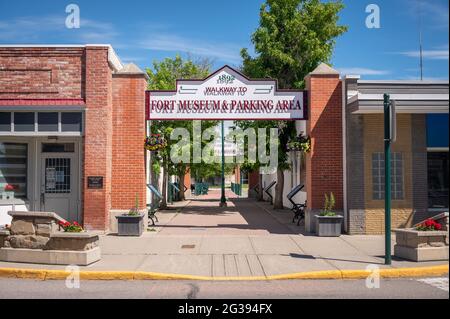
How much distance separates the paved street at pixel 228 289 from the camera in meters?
7.63

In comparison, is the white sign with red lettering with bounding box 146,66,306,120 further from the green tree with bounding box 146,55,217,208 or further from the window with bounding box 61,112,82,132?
the green tree with bounding box 146,55,217,208

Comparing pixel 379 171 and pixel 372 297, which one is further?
pixel 379 171

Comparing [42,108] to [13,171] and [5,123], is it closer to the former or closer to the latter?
[5,123]

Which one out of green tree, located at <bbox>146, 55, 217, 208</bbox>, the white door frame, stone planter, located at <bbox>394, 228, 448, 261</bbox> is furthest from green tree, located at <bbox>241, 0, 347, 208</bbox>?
stone planter, located at <bbox>394, 228, 448, 261</bbox>

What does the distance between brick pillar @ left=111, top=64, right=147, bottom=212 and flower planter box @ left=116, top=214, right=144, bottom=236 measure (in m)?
0.91

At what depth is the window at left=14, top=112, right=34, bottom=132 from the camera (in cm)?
1466

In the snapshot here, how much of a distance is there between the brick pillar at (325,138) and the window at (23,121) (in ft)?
27.7

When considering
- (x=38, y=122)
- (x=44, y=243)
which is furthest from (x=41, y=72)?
(x=44, y=243)

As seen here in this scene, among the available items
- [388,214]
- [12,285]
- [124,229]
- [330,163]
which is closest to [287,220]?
[330,163]

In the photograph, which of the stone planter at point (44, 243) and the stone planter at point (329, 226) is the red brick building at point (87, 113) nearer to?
the stone planter at point (44, 243)

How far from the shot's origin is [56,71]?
14734 millimetres

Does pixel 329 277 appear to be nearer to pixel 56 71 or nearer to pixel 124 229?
pixel 124 229

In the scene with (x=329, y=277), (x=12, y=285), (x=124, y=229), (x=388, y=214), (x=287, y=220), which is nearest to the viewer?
(x=12, y=285)
